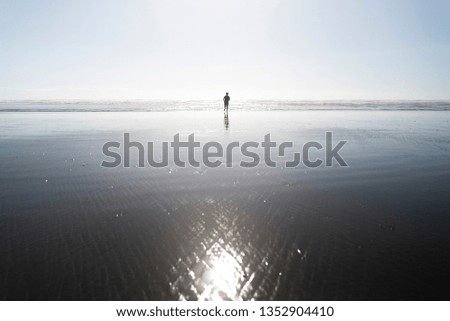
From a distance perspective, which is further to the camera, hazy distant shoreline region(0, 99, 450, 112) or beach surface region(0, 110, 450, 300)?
hazy distant shoreline region(0, 99, 450, 112)

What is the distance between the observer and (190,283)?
468 centimetres

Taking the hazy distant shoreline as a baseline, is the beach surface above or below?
below

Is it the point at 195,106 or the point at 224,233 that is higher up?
the point at 195,106

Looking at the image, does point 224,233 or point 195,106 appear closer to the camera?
point 224,233

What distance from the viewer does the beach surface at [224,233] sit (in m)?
4.59

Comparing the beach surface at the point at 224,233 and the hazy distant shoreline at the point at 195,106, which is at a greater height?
the hazy distant shoreline at the point at 195,106

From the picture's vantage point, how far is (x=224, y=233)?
6180 mm

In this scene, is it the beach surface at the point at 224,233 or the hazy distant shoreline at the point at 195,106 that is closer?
the beach surface at the point at 224,233

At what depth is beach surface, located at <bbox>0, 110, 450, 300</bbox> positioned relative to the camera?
15.1 ft

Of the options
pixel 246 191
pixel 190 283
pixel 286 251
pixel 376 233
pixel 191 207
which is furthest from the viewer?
pixel 246 191
